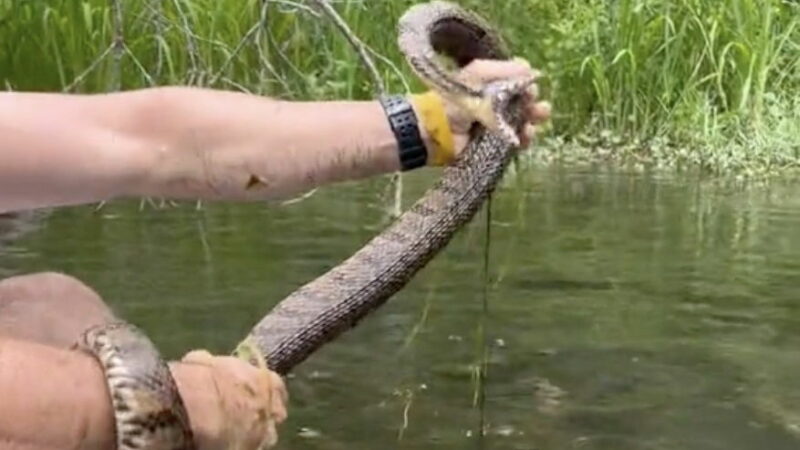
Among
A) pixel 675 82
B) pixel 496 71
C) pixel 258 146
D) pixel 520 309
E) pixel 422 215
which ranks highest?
pixel 496 71

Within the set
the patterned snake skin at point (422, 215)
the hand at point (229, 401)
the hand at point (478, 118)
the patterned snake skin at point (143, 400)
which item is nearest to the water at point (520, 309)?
the patterned snake skin at point (422, 215)

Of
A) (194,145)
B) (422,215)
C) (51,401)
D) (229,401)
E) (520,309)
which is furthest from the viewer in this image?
(520,309)

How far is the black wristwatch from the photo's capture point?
8.51 ft

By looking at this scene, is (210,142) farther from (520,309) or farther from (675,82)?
(675,82)

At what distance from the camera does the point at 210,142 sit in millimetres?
2582

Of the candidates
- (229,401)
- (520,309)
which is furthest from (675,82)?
(229,401)

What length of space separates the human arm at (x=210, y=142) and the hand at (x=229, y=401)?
0.62 meters

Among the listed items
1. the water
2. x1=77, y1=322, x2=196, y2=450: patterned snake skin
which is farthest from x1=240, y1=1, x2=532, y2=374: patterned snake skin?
the water

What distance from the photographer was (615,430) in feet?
15.0

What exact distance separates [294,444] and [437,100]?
6.26 feet

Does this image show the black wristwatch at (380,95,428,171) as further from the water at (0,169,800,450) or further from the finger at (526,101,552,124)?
the water at (0,169,800,450)

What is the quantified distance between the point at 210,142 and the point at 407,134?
273mm

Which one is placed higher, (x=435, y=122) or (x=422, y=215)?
(x=435, y=122)

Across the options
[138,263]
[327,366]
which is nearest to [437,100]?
[327,366]
